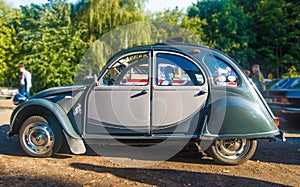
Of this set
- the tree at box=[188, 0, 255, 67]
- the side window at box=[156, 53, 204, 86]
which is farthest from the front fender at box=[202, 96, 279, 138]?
the tree at box=[188, 0, 255, 67]

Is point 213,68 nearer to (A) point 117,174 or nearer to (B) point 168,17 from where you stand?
(A) point 117,174

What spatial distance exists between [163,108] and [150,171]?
39.7 inches

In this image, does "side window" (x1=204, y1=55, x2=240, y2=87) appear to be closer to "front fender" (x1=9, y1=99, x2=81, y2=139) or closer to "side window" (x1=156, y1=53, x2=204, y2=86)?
"side window" (x1=156, y1=53, x2=204, y2=86)

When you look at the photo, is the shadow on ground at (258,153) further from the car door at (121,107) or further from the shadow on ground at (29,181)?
the shadow on ground at (29,181)

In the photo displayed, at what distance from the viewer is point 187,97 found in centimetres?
442

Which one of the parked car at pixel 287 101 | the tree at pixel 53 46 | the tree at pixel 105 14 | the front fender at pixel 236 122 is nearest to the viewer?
the front fender at pixel 236 122

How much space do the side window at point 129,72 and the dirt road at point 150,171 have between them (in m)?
1.39

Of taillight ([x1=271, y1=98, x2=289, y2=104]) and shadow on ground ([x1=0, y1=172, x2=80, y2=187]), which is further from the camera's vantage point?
taillight ([x1=271, y1=98, x2=289, y2=104])

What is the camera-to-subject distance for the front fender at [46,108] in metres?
4.50

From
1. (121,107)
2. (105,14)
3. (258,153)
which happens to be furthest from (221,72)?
(105,14)

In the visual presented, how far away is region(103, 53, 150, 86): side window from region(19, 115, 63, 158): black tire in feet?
3.91

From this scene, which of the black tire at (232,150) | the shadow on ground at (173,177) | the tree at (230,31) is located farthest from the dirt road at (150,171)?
the tree at (230,31)

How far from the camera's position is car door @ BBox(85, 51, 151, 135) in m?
4.45

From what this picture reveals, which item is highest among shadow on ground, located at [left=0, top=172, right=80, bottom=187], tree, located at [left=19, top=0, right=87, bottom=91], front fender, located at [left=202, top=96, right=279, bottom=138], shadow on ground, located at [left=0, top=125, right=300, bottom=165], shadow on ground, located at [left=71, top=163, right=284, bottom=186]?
tree, located at [left=19, top=0, right=87, bottom=91]
